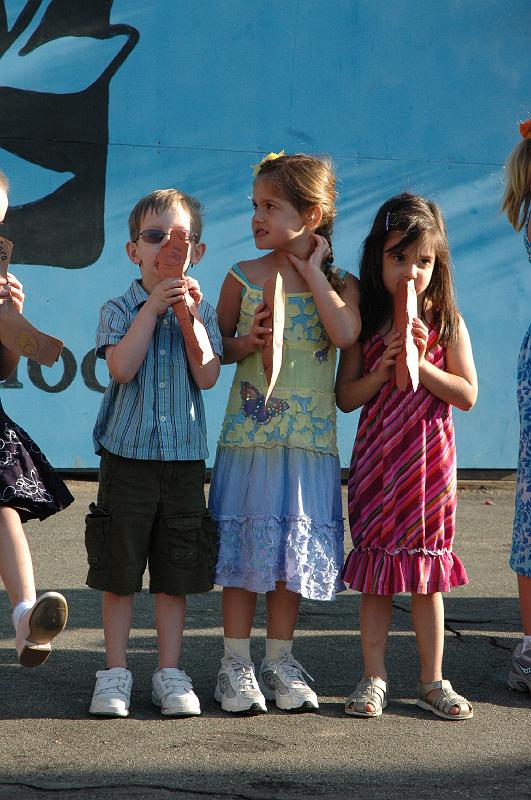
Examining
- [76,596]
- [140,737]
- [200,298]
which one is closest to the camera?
[140,737]

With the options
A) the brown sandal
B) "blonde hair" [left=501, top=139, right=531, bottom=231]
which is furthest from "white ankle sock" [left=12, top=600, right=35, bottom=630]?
"blonde hair" [left=501, top=139, right=531, bottom=231]

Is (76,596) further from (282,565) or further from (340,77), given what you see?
(340,77)

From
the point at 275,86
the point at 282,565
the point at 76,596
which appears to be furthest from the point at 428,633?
the point at 275,86

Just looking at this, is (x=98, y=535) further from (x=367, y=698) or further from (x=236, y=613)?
(x=367, y=698)

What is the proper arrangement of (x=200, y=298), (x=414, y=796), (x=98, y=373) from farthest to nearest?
(x=98, y=373), (x=200, y=298), (x=414, y=796)

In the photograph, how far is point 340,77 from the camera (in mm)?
7672

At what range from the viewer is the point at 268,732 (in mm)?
3070

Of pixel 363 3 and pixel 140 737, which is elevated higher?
pixel 363 3

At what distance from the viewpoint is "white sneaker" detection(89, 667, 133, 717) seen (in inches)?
124

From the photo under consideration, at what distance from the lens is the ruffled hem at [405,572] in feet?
10.8

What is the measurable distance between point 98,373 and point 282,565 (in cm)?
446

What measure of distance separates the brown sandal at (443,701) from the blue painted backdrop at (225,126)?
431cm

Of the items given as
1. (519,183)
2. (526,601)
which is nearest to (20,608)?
(526,601)

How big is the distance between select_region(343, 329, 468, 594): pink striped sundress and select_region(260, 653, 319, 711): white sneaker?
33 centimetres
